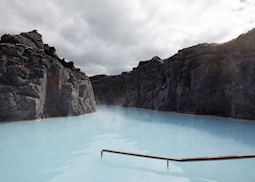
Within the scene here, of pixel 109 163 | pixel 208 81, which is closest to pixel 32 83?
pixel 109 163

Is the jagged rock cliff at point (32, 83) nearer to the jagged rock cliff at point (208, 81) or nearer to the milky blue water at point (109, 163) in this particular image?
the milky blue water at point (109, 163)

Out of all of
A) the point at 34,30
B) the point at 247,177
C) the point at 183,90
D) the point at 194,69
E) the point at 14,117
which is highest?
the point at 34,30

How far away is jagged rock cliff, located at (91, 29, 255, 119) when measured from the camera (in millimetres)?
29266

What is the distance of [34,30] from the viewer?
108 ft

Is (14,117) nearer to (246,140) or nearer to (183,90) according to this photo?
(246,140)

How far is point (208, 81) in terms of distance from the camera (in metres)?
36.5

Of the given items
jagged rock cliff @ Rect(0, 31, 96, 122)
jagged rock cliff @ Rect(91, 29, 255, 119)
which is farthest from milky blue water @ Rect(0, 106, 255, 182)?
jagged rock cliff @ Rect(91, 29, 255, 119)

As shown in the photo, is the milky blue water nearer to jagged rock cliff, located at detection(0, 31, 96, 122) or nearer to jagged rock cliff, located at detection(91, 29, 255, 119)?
jagged rock cliff, located at detection(0, 31, 96, 122)

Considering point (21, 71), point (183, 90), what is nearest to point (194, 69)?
point (183, 90)

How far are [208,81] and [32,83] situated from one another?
86.0 feet

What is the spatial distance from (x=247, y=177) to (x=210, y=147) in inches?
204

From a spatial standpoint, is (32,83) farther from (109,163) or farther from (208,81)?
(208,81)

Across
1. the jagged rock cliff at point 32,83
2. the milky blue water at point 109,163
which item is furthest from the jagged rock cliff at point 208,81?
the jagged rock cliff at point 32,83

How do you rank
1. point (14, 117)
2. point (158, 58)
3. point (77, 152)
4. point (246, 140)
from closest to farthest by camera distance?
point (77, 152)
point (246, 140)
point (14, 117)
point (158, 58)
